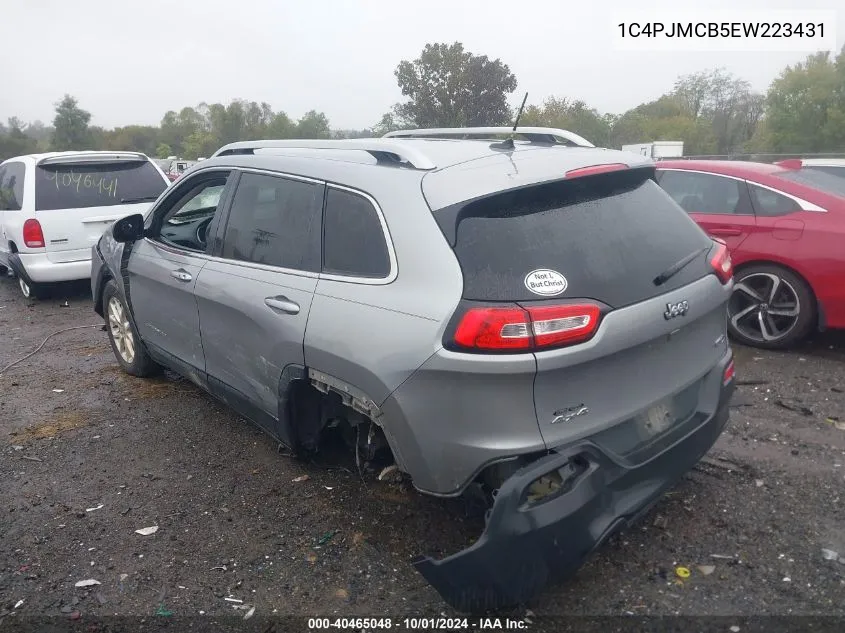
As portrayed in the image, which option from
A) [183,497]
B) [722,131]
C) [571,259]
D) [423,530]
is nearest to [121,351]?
[183,497]

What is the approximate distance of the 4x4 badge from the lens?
2.62 m

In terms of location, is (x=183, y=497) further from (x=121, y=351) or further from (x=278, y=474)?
(x=121, y=351)

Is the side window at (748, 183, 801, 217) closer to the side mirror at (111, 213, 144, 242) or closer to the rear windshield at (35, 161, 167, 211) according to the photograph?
the side mirror at (111, 213, 144, 242)

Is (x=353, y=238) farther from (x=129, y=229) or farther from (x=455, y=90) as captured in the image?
(x=455, y=90)

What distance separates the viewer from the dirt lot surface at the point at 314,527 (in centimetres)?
278

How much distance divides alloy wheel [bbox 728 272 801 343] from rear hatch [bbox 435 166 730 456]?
2.88m

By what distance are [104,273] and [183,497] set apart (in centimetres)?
256

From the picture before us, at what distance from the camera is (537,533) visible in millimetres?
2314

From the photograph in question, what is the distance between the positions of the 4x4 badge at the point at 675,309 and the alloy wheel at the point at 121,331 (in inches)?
162

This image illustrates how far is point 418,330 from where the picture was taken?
2.51 meters

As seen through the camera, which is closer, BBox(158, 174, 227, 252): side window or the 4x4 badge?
the 4x4 badge

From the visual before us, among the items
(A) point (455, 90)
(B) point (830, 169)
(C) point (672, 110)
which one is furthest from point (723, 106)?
(B) point (830, 169)

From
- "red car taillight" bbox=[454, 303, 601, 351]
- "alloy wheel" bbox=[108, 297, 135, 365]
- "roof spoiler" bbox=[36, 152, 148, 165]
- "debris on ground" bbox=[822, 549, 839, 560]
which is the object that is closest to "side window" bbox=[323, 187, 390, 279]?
"red car taillight" bbox=[454, 303, 601, 351]

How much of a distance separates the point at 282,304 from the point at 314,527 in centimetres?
111
